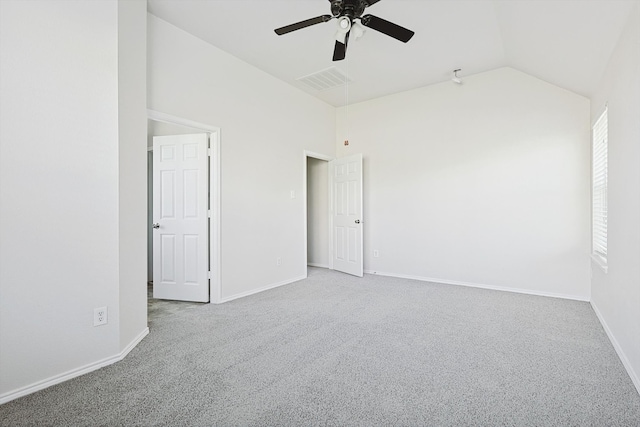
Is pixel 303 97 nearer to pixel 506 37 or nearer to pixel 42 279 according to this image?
pixel 506 37

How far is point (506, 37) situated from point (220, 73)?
314cm

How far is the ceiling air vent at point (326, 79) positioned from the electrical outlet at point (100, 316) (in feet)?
11.8

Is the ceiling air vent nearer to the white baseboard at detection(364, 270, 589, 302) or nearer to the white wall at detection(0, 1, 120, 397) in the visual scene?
the white wall at detection(0, 1, 120, 397)

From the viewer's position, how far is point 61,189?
1.92 m

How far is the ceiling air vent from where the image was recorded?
4.19m

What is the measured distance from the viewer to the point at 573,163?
367 centimetres

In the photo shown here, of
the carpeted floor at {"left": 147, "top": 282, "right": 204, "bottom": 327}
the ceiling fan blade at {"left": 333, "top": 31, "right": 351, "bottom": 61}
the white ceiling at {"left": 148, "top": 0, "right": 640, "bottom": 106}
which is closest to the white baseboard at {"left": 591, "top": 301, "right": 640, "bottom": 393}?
the white ceiling at {"left": 148, "top": 0, "right": 640, "bottom": 106}

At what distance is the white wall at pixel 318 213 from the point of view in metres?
5.82

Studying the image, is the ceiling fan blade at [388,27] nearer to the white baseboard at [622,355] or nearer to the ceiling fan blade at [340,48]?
the ceiling fan blade at [340,48]

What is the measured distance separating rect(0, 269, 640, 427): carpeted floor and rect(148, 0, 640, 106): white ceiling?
241cm

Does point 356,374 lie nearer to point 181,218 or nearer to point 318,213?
point 181,218

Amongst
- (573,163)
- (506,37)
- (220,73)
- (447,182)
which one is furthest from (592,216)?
(220,73)

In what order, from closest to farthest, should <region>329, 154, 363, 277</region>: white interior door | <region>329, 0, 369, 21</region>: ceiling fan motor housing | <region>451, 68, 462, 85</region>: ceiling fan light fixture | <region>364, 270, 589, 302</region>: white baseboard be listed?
<region>329, 0, 369, 21</region>: ceiling fan motor housing < <region>364, 270, 589, 302</region>: white baseboard < <region>451, 68, 462, 85</region>: ceiling fan light fixture < <region>329, 154, 363, 277</region>: white interior door

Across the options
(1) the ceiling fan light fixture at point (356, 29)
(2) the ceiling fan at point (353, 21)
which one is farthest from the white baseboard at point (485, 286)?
(1) the ceiling fan light fixture at point (356, 29)
